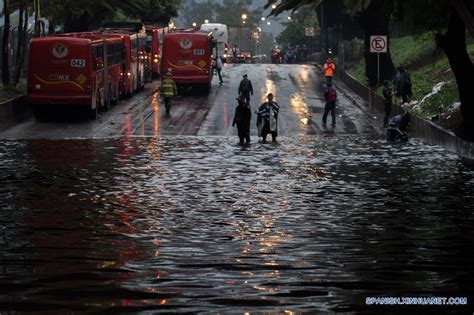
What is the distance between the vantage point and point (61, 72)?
1778 inches

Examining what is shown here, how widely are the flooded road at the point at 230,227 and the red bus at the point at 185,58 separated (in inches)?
918

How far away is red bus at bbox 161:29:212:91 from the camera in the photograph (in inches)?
2335

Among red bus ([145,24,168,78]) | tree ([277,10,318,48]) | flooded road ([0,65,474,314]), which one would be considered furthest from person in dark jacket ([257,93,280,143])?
tree ([277,10,318,48])

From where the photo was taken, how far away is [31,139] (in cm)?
3822

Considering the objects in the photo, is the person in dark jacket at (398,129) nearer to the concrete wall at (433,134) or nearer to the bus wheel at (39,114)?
the concrete wall at (433,134)

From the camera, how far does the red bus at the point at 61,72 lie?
45.1 metres

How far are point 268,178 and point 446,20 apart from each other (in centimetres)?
1045

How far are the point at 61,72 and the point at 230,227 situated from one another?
92.8 ft

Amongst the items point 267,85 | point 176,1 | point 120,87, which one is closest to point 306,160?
point 120,87

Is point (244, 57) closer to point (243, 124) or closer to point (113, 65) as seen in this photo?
point (113, 65)

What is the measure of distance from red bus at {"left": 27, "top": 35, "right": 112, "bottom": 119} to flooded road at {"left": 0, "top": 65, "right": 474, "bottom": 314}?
9.19 m

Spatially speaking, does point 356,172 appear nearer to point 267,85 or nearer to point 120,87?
point 120,87

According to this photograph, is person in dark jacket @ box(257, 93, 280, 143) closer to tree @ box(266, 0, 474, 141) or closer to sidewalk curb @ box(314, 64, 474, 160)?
tree @ box(266, 0, 474, 141)

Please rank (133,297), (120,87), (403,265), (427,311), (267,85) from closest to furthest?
(427,311) → (133,297) → (403,265) → (120,87) → (267,85)
